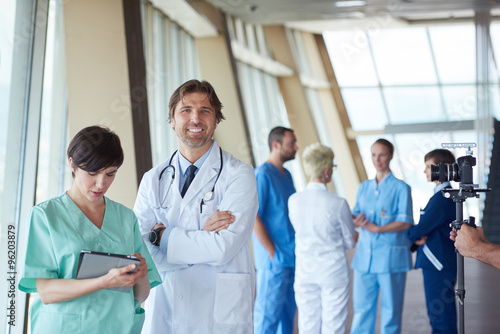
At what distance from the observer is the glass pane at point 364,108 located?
12.5 meters

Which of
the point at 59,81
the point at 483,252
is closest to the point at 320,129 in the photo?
the point at 59,81

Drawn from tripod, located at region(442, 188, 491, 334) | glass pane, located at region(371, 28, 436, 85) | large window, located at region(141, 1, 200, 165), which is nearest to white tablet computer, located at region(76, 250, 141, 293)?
tripod, located at region(442, 188, 491, 334)

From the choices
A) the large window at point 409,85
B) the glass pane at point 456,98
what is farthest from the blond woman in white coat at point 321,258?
the glass pane at point 456,98

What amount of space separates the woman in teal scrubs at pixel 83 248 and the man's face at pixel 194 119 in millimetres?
374

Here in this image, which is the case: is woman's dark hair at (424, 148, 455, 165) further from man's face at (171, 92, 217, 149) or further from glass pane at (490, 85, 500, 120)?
glass pane at (490, 85, 500, 120)

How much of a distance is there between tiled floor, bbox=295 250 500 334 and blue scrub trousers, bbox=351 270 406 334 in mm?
394

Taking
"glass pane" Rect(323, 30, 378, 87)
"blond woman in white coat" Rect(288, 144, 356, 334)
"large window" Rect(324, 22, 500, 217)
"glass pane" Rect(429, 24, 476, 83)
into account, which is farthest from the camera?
"glass pane" Rect(323, 30, 378, 87)

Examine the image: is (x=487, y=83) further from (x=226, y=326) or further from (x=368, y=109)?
(x=226, y=326)

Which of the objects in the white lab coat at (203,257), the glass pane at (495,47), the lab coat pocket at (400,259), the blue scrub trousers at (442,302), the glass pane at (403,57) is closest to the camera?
the white lab coat at (203,257)

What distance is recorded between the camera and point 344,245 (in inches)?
114

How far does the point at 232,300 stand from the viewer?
5.63ft

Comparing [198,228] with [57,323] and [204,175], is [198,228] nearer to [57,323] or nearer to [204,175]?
[204,175]

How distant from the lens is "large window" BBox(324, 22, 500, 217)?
444 inches

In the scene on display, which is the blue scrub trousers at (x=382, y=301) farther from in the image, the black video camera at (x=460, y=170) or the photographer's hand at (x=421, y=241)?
the black video camera at (x=460, y=170)
